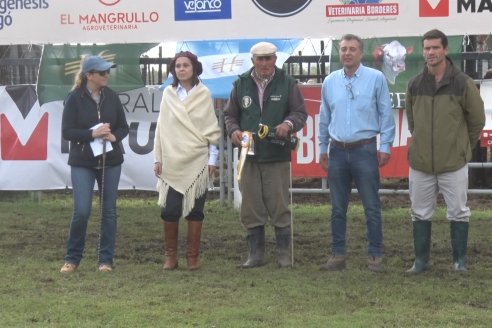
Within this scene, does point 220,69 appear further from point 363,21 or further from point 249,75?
point 249,75

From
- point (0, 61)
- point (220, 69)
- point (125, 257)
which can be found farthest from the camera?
point (0, 61)

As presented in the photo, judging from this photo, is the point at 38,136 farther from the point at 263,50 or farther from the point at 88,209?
the point at 263,50

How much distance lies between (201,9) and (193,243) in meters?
4.49

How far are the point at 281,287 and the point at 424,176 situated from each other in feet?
5.14


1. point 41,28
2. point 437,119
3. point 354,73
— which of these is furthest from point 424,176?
point 41,28

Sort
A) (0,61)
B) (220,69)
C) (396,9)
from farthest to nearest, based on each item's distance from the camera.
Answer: (0,61), (220,69), (396,9)

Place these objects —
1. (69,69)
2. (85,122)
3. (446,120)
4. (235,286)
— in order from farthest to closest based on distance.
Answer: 1. (69,69)
2. (85,122)
3. (446,120)
4. (235,286)

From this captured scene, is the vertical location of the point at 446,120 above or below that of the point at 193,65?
below

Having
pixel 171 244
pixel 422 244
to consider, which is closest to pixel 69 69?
pixel 171 244

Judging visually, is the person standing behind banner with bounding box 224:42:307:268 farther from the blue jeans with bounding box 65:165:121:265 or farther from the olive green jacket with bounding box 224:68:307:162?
the blue jeans with bounding box 65:165:121:265

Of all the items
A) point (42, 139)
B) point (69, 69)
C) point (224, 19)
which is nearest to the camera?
point (224, 19)

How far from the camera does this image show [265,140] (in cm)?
764

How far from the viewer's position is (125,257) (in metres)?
8.43

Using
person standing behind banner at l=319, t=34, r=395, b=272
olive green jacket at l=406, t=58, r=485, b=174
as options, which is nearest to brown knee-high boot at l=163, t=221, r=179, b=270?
person standing behind banner at l=319, t=34, r=395, b=272
